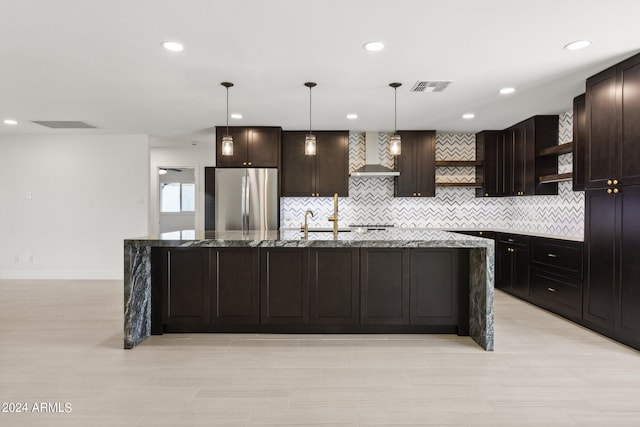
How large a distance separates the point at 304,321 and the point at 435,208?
12.4ft

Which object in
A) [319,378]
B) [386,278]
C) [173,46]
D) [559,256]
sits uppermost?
[173,46]

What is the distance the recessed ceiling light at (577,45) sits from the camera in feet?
9.16

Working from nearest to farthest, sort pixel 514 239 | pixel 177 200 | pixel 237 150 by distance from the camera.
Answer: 1. pixel 514 239
2. pixel 237 150
3. pixel 177 200

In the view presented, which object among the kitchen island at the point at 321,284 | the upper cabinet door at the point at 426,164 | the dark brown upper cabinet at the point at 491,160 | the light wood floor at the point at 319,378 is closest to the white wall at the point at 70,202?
the light wood floor at the point at 319,378

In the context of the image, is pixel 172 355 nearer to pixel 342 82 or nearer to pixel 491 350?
pixel 491 350

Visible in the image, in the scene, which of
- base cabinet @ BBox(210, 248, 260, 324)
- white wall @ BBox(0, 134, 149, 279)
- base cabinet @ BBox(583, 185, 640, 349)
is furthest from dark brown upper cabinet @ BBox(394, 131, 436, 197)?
white wall @ BBox(0, 134, 149, 279)

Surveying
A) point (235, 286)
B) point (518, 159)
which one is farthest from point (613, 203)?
point (235, 286)

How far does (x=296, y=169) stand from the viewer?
5.79m

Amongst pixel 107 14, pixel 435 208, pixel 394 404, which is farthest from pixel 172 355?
pixel 435 208

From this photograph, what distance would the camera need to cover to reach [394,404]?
2.15 meters

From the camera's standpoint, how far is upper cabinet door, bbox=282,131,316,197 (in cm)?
579

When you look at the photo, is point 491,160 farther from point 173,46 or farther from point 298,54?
point 173,46

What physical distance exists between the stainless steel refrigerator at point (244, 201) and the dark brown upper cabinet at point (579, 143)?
12.2 ft

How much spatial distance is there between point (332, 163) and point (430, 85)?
231 cm
